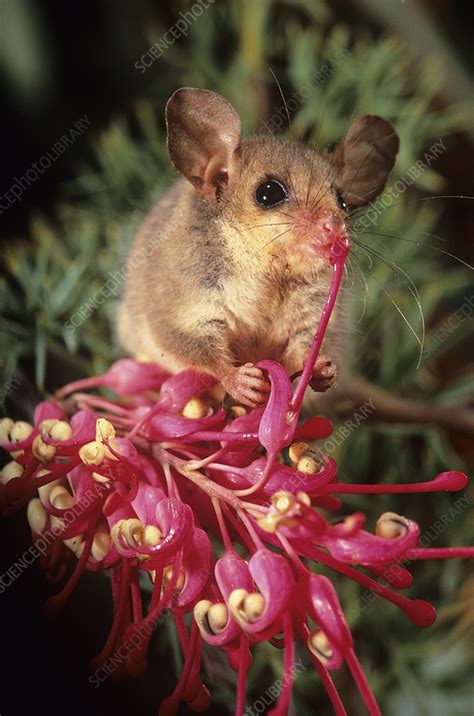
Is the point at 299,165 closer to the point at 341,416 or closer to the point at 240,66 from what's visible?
Answer: the point at 341,416

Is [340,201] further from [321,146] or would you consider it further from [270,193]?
[321,146]

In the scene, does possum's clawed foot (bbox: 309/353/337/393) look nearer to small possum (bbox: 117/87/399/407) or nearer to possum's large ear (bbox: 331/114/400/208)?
small possum (bbox: 117/87/399/407)

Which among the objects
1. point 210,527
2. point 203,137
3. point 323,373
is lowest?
point 210,527

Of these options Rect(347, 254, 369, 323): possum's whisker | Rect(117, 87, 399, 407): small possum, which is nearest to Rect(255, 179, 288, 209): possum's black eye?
Rect(117, 87, 399, 407): small possum

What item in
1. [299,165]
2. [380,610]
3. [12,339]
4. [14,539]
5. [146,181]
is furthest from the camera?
[146,181]

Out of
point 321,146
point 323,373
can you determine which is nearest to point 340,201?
point 323,373

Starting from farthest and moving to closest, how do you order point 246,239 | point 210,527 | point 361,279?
point 361,279 → point 246,239 → point 210,527

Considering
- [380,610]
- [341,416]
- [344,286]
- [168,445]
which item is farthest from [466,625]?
[168,445]
